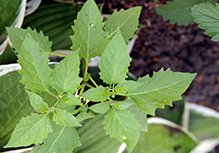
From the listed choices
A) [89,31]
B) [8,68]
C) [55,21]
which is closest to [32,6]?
[55,21]

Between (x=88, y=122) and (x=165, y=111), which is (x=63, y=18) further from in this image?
(x=165, y=111)

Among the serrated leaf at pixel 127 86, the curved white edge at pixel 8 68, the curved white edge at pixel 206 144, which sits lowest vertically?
the curved white edge at pixel 206 144

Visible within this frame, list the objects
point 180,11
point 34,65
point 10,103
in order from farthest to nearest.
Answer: point 180,11
point 10,103
point 34,65

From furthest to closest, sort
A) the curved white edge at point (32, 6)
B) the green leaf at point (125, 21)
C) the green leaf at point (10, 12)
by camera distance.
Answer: the curved white edge at point (32, 6)
the green leaf at point (10, 12)
the green leaf at point (125, 21)

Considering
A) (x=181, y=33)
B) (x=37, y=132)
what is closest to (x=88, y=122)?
(x=37, y=132)

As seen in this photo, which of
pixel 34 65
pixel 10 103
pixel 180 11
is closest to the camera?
→ pixel 34 65

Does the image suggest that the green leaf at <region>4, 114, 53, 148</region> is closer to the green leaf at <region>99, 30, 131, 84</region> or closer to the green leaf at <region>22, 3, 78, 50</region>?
the green leaf at <region>99, 30, 131, 84</region>

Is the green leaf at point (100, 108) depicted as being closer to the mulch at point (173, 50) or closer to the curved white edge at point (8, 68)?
the curved white edge at point (8, 68)

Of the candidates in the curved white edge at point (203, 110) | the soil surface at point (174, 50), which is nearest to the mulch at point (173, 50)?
the soil surface at point (174, 50)

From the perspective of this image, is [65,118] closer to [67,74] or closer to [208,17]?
[67,74]
